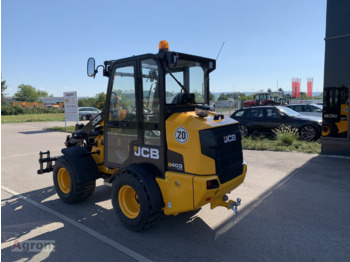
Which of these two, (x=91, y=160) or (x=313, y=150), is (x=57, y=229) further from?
(x=313, y=150)

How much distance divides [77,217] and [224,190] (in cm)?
237

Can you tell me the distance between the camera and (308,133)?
10.5m

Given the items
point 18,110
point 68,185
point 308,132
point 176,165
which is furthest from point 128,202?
point 18,110

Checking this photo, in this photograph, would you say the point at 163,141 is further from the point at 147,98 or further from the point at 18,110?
the point at 18,110

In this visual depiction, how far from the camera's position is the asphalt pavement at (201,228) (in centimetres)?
320

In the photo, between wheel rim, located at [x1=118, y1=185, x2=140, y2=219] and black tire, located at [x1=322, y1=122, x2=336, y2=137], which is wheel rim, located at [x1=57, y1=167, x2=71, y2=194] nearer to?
wheel rim, located at [x1=118, y1=185, x2=140, y2=219]

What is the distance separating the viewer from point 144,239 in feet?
11.6

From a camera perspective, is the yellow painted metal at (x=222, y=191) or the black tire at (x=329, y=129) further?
the black tire at (x=329, y=129)

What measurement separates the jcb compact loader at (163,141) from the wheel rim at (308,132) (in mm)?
7750

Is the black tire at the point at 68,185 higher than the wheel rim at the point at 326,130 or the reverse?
the reverse

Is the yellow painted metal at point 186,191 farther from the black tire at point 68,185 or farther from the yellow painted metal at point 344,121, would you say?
the yellow painted metal at point 344,121

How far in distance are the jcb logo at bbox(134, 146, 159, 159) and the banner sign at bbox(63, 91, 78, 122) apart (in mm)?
16777

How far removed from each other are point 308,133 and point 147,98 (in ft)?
29.0

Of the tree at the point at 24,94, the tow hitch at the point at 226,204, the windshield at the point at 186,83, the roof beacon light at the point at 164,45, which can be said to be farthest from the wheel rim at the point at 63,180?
the tree at the point at 24,94
